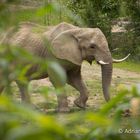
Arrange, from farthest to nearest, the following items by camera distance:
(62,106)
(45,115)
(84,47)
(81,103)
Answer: (81,103) → (84,47) → (62,106) → (45,115)

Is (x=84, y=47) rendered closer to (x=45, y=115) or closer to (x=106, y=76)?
(x=106, y=76)

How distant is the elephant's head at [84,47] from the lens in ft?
31.1

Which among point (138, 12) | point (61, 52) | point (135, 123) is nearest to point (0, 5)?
point (135, 123)

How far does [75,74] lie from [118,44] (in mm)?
8886

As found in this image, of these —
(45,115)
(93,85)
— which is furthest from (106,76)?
(45,115)

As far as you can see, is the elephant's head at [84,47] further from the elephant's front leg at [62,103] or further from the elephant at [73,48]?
the elephant's front leg at [62,103]

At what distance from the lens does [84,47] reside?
953cm

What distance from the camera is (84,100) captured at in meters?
9.84

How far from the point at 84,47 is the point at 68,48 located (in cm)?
27

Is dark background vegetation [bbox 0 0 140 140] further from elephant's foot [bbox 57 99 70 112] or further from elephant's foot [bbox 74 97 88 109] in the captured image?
elephant's foot [bbox 74 97 88 109]

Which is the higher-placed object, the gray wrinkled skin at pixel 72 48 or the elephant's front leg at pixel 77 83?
the gray wrinkled skin at pixel 72 48

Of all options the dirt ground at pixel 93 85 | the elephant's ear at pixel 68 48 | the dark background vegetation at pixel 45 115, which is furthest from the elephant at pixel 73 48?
the dark background vegetation at pixel 45 115

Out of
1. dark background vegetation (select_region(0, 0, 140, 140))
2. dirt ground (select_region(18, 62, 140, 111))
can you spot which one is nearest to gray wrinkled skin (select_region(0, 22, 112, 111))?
dirt ground (select_region(18, 62, 140, 111))

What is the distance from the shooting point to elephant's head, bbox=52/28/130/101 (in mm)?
9484
